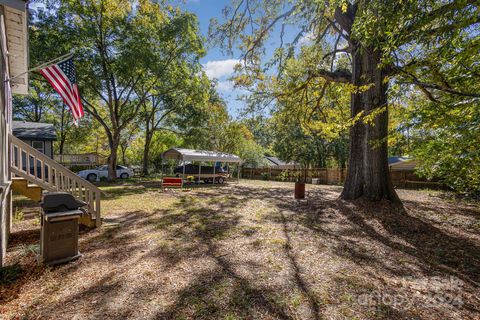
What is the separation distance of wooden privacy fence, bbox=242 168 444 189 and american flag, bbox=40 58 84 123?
9.24 meters

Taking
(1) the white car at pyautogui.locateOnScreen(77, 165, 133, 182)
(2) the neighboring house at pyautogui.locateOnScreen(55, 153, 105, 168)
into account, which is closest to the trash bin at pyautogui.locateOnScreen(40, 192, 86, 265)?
(1) the white car at pyautogui.locateOnScreen(77, 165, 133, 182)

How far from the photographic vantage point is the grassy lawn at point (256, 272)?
8.73 feet

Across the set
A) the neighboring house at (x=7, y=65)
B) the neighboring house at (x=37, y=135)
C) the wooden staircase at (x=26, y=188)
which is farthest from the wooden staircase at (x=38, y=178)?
the neighboring house at (x=37, y=135)

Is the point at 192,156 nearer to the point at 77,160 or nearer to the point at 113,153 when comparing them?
the point at 113,153

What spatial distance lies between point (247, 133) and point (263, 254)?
25949 millimetres

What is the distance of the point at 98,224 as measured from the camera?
5.94m

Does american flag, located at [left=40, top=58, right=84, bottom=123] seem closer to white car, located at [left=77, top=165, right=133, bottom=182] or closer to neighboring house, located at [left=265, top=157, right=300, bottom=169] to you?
white car, located at [left=77, top=165, right=133, bottom=182]

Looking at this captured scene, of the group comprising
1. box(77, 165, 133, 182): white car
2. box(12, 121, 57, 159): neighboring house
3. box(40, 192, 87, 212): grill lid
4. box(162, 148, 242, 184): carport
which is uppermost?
box(12, 121, 57, 159): neighboring house

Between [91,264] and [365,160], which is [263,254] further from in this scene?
[365,160]

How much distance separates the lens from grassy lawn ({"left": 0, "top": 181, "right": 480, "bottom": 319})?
2660mm

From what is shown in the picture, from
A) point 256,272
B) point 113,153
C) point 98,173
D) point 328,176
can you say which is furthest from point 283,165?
point 256,272

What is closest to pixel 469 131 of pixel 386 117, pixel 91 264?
pixel 386 117

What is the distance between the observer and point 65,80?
17.2ft

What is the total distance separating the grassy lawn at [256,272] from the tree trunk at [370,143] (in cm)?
149
